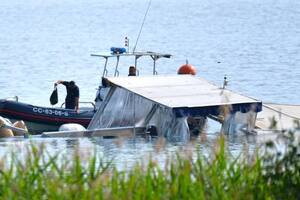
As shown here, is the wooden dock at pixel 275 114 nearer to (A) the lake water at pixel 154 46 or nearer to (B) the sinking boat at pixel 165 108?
(B) the sinking boat at pixel 165 108

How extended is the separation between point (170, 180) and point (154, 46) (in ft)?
187

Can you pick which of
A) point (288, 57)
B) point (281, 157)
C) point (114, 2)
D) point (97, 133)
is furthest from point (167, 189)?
point (114, 2)

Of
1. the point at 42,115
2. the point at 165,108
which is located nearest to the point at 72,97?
the point at 42,115

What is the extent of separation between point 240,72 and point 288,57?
788 cm

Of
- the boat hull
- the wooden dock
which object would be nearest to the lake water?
the wooden dock

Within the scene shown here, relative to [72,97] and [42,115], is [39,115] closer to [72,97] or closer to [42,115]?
[42,115]

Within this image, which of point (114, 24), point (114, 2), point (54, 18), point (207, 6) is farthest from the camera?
point (114, 2)

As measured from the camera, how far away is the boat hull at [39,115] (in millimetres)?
28891

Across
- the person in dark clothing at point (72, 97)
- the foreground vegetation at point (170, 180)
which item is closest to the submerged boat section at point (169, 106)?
the person in dark clothing at point (72, 97)

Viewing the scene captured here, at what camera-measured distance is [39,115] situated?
29.3 meters

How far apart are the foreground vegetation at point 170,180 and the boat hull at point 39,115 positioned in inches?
695

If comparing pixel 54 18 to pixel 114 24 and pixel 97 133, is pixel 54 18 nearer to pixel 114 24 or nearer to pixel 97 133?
pixel 114 24

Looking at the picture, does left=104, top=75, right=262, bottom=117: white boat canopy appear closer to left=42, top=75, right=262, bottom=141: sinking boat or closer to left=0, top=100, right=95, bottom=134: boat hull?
left=42, top=75, right=262, bottom=141: sinking boat

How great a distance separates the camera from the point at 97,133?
82.1 ft
